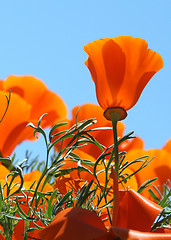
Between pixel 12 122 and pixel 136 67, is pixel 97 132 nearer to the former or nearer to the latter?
pixel 12 122

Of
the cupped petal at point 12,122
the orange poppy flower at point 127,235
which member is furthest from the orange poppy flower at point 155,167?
the orange poppy flower at point 127,235

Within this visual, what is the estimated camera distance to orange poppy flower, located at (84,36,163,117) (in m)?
0.38

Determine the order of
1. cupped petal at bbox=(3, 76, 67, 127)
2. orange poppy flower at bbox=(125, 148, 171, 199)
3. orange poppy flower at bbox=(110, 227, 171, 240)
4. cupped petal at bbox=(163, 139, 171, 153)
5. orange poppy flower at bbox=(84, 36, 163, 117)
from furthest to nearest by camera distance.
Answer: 1. cupped petal at bbox=(3, 76, 67, 127)
2. cupped petal at bbox=(163, 139, 171, 153)
3. orange poppy flower at bbox=(125, 148, 171, 199)
4. orange poppy flower at bbox=(84, 36, 163, 117)
5. orange poppy flower at bbox=(110, 227, 171, 240)

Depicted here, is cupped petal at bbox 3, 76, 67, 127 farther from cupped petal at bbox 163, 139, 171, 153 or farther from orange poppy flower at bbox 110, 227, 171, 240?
orange poppy flower at bbox 110, 227, 171, 240

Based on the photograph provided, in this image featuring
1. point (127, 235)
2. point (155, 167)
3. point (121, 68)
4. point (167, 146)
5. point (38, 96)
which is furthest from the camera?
point (38, 96)

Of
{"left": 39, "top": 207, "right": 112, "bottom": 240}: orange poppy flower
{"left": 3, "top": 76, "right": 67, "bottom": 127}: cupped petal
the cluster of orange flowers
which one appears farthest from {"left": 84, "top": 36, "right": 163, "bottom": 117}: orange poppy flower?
{"left": 3, "top": 76, "right": 67, "bottom": 127}: cupped petal

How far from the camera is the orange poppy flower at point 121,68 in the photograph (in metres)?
0.38

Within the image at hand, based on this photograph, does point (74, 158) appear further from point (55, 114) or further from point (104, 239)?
point (55, 114)

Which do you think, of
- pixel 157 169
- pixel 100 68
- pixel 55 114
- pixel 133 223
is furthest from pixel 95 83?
pixel 55 114

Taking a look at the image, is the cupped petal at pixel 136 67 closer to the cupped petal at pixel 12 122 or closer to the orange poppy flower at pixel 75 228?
the orange poppy flower at pixel 75 228

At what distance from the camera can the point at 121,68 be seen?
14.9 inches

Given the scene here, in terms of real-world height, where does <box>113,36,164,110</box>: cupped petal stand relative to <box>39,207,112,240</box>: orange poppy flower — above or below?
above

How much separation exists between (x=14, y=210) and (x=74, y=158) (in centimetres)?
7

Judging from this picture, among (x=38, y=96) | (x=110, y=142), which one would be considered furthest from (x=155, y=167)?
(x=38, y=96)
